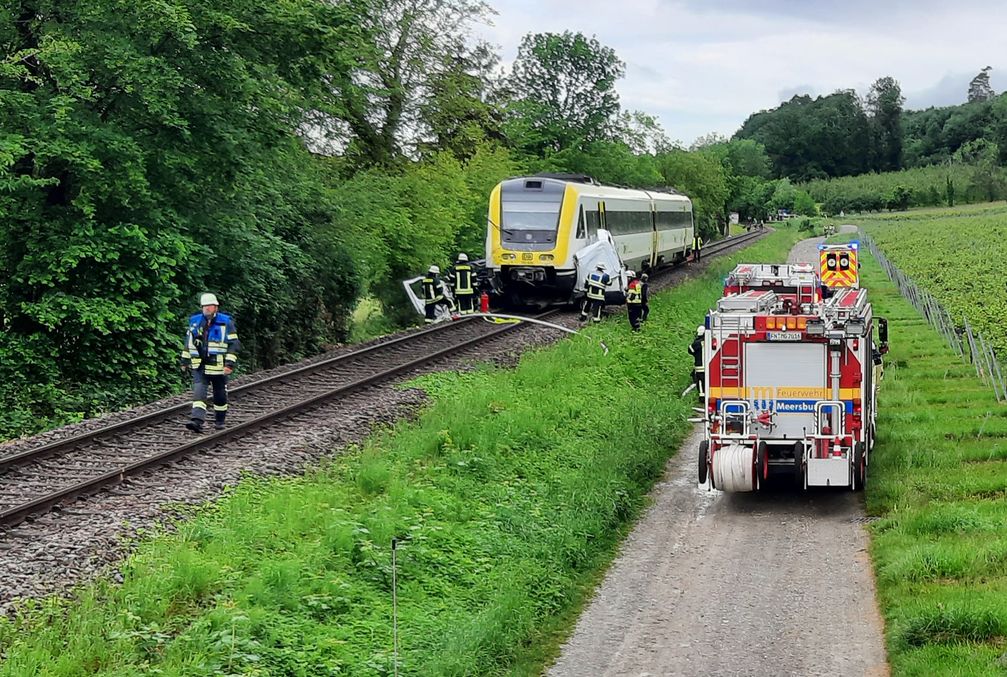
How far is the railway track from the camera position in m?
11.7

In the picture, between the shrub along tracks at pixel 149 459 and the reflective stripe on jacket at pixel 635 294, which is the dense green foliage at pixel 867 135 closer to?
the reflective stripe on jacket at pixel 635 294

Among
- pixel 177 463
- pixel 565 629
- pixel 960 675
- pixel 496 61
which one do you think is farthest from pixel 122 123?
pixel 496 61

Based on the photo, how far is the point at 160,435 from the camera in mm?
14500

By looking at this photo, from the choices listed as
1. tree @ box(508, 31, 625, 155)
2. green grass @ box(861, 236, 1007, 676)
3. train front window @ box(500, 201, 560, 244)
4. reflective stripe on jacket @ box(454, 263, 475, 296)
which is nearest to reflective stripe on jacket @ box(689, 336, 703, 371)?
green grass @ box(861, 236, 1007, 676)

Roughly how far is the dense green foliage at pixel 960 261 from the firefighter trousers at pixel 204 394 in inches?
639

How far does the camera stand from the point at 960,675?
8023 mm

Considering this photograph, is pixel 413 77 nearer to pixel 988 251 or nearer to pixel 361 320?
pixel 361 320

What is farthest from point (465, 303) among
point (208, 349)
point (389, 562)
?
point (389, 562)

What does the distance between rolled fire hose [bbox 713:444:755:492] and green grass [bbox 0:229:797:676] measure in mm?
1104

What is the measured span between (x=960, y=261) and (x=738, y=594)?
41590 mm

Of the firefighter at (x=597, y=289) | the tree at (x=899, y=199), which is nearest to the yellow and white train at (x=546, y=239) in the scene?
the firefighter at (x=597, y=289)

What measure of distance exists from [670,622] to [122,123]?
15.2m

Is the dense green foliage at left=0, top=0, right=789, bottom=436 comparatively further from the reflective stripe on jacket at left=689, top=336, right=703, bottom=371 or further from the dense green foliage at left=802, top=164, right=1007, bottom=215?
the dense green foliage at left=802, top=164, right=1007, bottom=215

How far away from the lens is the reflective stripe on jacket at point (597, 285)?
26438 mm
